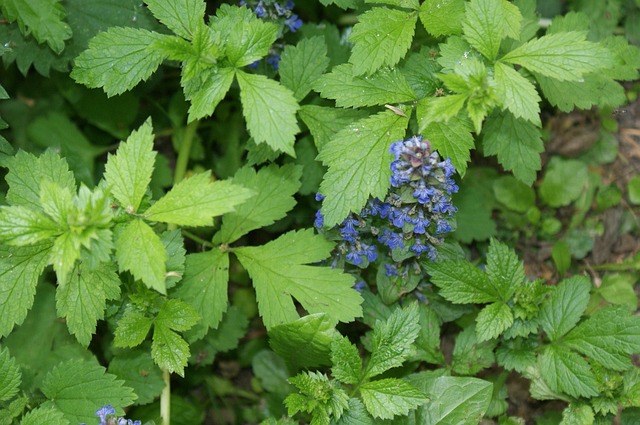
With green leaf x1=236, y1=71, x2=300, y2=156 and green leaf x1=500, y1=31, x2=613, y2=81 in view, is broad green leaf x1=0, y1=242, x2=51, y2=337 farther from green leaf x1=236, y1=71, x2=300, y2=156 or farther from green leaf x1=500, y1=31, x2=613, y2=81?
green leaf x1=500, y1=31, x2=613, y2=81

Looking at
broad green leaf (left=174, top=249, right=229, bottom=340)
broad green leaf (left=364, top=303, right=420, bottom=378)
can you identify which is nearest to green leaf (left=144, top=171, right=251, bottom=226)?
broad green leaf (left=174, top=249, right=229, bottom=340)

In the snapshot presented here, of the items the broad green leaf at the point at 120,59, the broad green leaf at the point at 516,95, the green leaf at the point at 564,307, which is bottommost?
the green leaf at the point at 564,307

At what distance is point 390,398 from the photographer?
11.0 feet

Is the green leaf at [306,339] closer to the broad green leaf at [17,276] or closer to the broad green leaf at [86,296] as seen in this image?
the broad green leaf at [86,296]

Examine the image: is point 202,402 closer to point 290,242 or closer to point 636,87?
point 290,242

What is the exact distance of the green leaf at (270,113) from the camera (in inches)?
123

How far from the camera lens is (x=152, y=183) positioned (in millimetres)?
4371

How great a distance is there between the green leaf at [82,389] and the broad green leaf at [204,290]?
0.46m

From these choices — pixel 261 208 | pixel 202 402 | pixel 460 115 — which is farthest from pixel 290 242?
pixel 202 402

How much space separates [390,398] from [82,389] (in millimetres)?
1565

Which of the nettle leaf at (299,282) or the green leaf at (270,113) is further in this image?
the nettle leaf at (299,282)

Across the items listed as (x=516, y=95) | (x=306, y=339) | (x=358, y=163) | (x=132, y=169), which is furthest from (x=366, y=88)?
(x=306, y=339)

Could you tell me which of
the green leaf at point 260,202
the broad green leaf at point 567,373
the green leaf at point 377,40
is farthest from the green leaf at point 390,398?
the green leaf at point 377,40

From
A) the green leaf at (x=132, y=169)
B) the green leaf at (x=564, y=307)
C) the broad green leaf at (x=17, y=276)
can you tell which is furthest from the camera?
the green leaf at (x=564, y=307)
